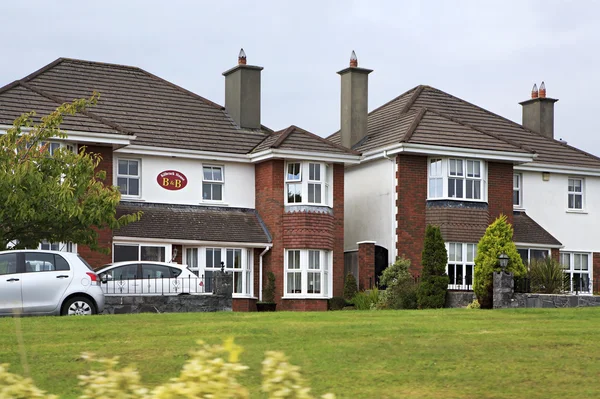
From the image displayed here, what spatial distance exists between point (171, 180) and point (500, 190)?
1161 centimetres

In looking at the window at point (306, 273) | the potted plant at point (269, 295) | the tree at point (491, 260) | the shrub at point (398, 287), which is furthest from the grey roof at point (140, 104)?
the tree at point (491, 260)

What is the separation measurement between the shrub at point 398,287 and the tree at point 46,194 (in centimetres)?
928

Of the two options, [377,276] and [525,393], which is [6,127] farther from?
[525,393]

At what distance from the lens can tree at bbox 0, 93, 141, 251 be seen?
24922 mm

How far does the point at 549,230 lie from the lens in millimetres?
39812

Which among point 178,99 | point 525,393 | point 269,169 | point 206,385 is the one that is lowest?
point 525,393

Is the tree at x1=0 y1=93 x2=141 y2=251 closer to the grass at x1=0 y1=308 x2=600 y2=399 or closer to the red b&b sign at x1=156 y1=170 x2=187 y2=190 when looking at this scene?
the grass at x1=0 y1=308 x2=600 y2=399

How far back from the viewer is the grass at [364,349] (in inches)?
512

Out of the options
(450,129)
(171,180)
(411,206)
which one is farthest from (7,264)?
(450,129)

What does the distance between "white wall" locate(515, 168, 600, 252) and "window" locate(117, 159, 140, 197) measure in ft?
47.3

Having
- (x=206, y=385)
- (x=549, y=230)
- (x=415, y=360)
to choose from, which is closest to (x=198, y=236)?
(x=549, y=230)

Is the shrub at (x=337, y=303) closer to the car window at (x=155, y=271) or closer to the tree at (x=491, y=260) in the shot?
the tree at (x=491, y=260)

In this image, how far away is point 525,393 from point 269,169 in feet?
76.7

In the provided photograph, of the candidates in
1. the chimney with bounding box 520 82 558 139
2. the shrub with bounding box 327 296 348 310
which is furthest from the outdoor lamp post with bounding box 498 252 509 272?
the chimney with bounding box 520 82 558 139
